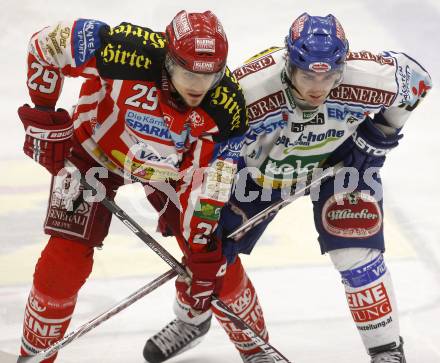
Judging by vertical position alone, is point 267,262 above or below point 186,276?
below

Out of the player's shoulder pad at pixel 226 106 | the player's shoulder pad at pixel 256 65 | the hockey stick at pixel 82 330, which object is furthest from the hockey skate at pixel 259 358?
the player's shoulder pad at pixel 256 65

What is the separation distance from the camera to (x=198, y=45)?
375 cm

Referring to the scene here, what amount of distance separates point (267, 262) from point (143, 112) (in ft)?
4.83

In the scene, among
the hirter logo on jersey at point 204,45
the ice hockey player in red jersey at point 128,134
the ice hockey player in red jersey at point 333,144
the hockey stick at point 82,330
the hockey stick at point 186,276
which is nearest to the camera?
the hirter logo on jersey at point 204,45

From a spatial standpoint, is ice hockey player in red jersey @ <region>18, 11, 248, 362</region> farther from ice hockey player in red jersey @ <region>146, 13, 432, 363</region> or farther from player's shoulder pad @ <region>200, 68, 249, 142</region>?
ice hockey player in red jersey @ <region>146, 13, 432, 363</region>

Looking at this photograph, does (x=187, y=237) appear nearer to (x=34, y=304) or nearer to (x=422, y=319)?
(x=34, y=304)

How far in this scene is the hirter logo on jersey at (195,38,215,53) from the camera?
3.75m

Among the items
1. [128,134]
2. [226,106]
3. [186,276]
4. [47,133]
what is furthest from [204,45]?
[186,276]

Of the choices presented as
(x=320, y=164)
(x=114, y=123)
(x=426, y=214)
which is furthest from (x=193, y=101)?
(x=426, y=214)

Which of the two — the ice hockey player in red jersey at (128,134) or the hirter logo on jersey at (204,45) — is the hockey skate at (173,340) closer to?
the ice hockey player in red jersey at (128,134)

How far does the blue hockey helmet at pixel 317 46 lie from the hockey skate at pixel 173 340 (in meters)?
1.34

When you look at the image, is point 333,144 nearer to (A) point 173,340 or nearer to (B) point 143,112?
(B) point 143,112

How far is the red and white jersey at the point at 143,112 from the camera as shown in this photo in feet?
12.8

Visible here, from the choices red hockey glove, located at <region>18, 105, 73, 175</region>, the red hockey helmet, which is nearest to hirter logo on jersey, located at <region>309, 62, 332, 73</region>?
→ the red hockey helmet
